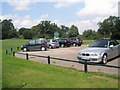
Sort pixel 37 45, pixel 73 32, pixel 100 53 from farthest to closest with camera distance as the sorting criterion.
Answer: pixel 73 32, pixel 37 45, pixel 100 53

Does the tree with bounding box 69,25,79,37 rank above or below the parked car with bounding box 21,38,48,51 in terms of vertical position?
above

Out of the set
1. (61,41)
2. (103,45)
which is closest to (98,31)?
(61,41)

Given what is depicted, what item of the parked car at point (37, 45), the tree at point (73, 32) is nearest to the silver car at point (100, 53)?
the parked car at point (37, 45)

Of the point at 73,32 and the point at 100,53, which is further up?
the point at 73,32

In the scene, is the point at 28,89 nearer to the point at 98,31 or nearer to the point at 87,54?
the point at 87,54

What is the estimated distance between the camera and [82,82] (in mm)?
5000

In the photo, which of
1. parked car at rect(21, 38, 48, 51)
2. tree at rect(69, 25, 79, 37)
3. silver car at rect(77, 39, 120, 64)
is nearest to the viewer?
silver car at rect(77, 39, 120, 64)

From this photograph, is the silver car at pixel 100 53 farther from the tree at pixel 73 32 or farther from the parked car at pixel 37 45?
the tree at pixel 73 32

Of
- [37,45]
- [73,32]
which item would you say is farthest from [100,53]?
[73,32]

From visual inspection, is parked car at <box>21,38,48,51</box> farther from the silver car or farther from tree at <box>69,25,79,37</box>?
tree at <box>69,25,79,37</box>

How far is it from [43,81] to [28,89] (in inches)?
33.3

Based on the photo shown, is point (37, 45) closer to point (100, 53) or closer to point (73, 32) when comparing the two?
point (100, 53)

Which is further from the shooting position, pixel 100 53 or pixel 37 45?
pixel 37 45

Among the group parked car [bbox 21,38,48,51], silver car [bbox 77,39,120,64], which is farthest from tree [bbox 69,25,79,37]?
silver car [bbox 77,39,120,64]
